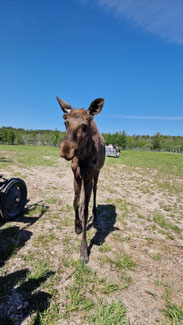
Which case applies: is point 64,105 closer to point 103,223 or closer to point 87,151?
point 87,151

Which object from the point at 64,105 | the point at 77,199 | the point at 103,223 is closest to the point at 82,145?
the point at 64,105

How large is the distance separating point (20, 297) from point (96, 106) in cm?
354

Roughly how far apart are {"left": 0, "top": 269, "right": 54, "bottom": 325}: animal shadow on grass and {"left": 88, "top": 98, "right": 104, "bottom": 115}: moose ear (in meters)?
3.33

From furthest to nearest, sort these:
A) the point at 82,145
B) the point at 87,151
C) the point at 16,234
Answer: the point at 16,234
the point at 87,151
the point at 82,145

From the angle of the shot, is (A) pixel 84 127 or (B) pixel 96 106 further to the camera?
(B) pixel 96 106

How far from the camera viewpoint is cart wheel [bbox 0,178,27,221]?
398 centimetres

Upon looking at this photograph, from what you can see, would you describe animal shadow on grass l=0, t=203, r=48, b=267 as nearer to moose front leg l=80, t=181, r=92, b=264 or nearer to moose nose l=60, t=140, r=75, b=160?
moose front leg l=80, t=181, r=92, b=264

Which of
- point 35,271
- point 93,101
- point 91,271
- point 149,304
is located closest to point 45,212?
point 35,271

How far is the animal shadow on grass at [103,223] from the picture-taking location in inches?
156

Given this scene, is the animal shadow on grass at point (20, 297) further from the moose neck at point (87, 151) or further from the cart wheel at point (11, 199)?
the moose neck at point (87, 151)

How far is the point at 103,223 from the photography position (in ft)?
16.3

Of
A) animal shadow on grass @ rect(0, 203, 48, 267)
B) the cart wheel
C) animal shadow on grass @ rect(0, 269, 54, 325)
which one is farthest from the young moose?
the cart wheel

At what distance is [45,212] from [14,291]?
2883 millimetres

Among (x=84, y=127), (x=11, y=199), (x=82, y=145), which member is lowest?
(x=11, y=199)
